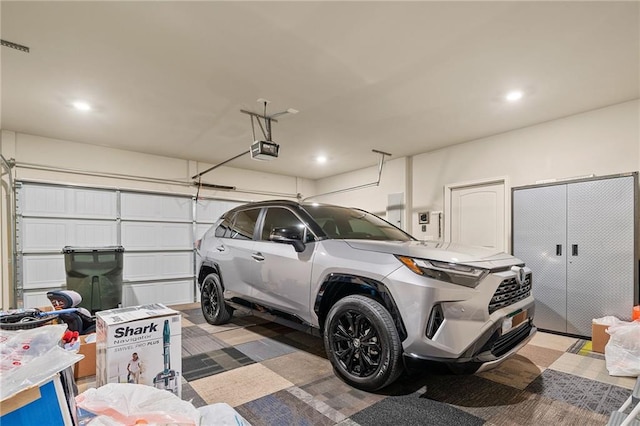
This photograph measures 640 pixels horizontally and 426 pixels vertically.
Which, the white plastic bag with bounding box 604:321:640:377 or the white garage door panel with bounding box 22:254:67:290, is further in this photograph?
the white garage door panel with bounding box 22:254:67:290

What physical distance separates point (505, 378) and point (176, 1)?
3.91m

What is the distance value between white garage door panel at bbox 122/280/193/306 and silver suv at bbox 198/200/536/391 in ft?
12.2

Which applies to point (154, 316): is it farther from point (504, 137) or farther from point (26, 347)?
point (504, 137)

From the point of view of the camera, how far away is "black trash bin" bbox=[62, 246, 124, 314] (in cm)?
488

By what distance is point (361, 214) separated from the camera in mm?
3707

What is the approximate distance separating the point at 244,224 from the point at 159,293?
144 inches

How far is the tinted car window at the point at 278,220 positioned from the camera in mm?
3211

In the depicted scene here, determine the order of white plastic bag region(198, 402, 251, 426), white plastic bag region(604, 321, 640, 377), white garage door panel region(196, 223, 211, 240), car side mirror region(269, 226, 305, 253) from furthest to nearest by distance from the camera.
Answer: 1. white garage door panel region(196, 223, 211, 240)
2. car side mirror region(269, 226, 305, 253)
3. white plastic bag region(604, 321, 640, 377)
4. white plastic bag region(198, 402, 251, 426)

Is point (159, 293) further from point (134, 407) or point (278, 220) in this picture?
point (134, 407)

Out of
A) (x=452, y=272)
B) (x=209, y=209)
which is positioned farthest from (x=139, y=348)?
(x=209, y=209)

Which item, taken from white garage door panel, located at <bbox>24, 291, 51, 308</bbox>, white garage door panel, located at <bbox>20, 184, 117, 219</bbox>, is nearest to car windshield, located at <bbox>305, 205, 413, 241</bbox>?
white garage door panel, located at <bbox>20, 184, 117, 219</bbox>

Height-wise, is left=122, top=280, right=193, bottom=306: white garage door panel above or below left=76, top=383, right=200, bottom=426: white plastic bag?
below

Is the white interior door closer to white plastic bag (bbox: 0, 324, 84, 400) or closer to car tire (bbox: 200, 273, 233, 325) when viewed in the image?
car tire (bbox: 200, 273, 233, 325)

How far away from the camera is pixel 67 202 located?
215 inches
